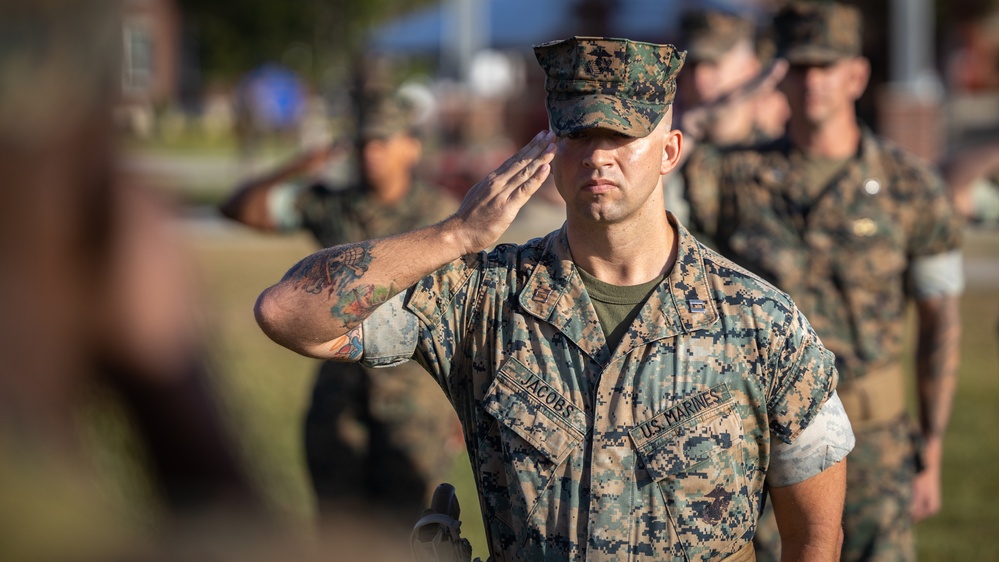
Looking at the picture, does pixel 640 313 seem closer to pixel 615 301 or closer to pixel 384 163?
pixel 615 301

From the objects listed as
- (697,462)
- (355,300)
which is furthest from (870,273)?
(355,300)

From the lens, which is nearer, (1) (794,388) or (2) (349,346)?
(1) (794,388)

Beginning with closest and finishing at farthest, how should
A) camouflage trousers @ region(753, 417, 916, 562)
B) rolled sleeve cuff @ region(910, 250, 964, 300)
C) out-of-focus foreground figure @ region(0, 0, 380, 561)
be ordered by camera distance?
out-of-focus foreground figure @ region(0, 0, 380, 561) < camouflage trousers @ region(753, 417, 916, 562) < rolled sleeve cuff @ region(910, 250, 964, 300)

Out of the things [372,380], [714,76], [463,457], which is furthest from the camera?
[463,457]

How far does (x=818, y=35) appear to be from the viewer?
4.61 meters

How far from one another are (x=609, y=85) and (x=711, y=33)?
357 cm

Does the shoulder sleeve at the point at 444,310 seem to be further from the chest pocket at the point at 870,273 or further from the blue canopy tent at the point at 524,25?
the blue canopy tent at the point at 524,25

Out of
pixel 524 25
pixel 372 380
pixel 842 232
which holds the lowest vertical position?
pixel 372 380

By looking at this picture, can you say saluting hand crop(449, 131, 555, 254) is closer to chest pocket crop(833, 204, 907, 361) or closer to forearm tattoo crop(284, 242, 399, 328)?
forearm tattoo crop(284, 242, 399, 328)

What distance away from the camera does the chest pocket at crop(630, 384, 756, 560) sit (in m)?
2.67

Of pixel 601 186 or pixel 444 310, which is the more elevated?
pixel 601 186

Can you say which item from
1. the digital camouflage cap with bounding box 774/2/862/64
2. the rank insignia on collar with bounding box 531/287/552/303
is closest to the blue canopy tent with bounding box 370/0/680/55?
the digital camouflage cap with bounding box 774/2/862/64

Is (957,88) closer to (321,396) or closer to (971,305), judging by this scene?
(971,305)

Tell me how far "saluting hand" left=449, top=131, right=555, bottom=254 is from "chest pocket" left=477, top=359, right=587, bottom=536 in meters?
0.31
